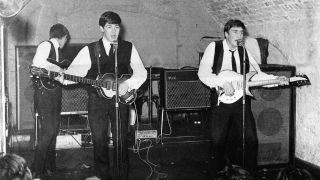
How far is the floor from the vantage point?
5.48m

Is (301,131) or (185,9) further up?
(185,9)

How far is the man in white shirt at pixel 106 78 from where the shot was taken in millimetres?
4684

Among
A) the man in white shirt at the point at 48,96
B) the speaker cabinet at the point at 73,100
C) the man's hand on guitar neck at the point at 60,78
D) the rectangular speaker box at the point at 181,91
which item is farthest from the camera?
the speaker cabinet at the point at 73,100

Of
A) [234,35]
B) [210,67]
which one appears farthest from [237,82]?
A: [234,35]

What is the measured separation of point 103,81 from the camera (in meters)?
4.71

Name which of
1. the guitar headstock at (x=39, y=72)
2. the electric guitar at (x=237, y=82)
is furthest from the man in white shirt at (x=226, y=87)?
the guitar headstock at (x=39, y=72)

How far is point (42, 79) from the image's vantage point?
5.18 metres

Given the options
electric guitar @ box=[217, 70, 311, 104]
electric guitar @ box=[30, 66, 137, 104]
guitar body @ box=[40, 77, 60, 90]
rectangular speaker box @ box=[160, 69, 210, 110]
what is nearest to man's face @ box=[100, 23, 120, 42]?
electric guitar @ box=[30, 66, 137, 104]

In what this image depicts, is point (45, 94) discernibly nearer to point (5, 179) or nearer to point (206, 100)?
point (206, 100)

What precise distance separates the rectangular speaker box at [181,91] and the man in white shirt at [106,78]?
1.54 m

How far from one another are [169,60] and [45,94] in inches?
165

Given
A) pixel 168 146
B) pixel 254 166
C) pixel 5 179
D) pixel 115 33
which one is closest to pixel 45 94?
pixel 115 33

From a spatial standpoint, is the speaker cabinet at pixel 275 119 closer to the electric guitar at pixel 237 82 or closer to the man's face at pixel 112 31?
the electric guitar at pixel 237 82

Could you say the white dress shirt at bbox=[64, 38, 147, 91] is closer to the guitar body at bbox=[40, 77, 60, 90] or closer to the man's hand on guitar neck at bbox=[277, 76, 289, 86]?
the guitar body at bbox=[40, 77, 60, 90]
